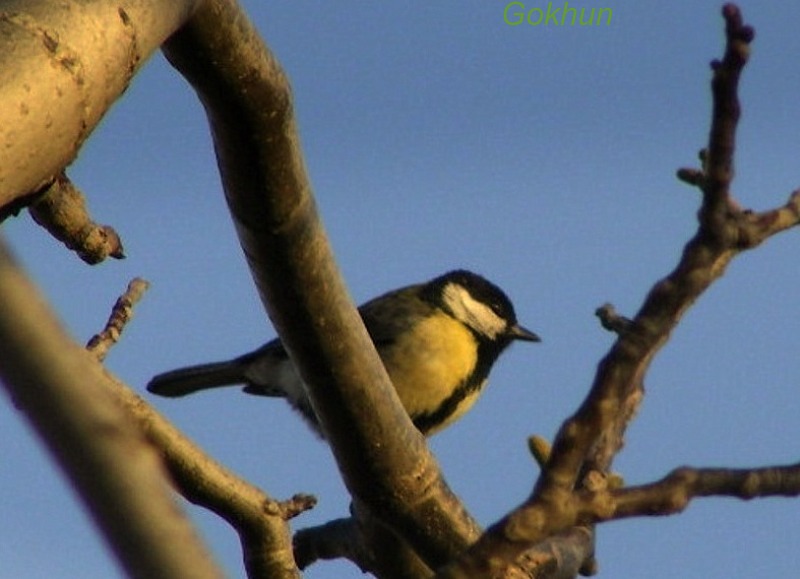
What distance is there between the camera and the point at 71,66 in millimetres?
1544

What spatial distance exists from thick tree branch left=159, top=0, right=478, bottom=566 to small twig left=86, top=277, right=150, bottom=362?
530mm

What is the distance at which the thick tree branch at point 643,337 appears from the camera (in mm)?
1255

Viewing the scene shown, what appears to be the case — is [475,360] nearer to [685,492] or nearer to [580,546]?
[580,546]

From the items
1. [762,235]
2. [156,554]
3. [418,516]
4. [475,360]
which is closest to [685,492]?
[762,235]

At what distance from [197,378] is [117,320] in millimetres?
3981

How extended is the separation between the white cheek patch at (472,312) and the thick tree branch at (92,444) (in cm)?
638

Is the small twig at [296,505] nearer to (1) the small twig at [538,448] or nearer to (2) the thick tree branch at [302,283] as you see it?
(2) the thick tree branch at [302,283]

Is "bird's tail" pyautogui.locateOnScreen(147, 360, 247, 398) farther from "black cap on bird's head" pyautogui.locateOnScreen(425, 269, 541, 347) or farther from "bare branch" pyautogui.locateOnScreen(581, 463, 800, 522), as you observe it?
"bare branch" pyautogui.locateOnScreen(581, 463, 800, 522)

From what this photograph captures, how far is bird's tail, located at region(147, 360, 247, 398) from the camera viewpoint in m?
6.95

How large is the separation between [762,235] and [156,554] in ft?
3.92

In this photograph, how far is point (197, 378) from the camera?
23.0ft

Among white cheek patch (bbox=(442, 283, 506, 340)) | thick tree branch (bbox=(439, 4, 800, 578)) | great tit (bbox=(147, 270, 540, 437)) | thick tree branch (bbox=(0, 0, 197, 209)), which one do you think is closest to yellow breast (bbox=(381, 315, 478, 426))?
great tit (bbox=(147, 270, 540, 437))

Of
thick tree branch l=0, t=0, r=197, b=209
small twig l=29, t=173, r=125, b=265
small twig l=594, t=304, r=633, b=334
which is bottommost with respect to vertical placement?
small twig l=594, t=304, r=633, b=334

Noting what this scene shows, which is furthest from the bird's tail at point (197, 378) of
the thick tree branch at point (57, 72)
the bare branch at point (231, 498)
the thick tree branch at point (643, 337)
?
the thick tree branch at point (643, 337)
